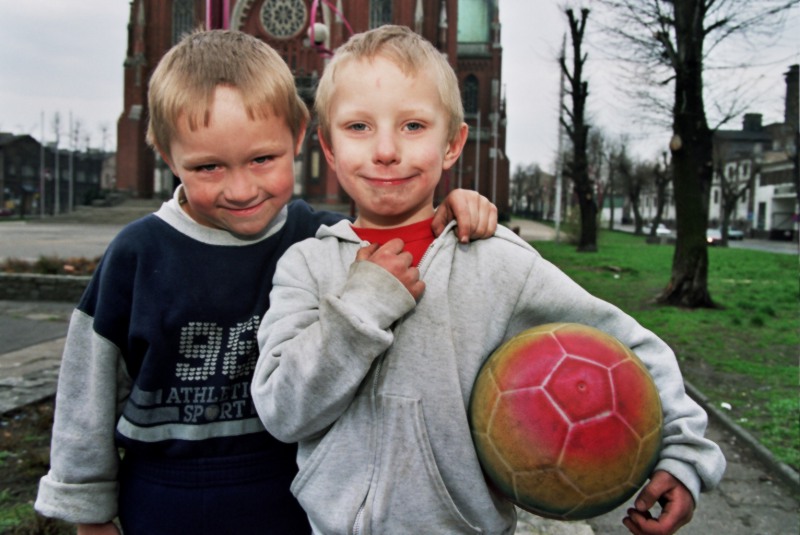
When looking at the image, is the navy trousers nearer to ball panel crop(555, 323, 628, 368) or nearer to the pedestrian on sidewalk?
the pedestrian on sidewalk

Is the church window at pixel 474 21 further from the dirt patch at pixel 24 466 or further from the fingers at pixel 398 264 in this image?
the fingers at pixel 398 264

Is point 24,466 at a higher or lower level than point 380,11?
lower

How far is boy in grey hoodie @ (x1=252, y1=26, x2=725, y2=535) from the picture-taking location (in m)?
1.47

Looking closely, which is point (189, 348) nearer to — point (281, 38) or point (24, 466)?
point (24, 466)

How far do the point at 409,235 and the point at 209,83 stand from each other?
671 mm

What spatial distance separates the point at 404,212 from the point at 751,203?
7343 cm

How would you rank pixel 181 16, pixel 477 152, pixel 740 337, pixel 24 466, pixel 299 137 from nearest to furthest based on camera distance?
pixel 299 137, pixel 24 466, pixel 740 337, pixel 181 16, pixel 477 152

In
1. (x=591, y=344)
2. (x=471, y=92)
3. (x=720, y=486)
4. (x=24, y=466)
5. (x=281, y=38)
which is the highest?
(x=281, y=38)

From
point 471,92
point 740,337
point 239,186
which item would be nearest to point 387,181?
point 239,186

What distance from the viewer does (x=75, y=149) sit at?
265 feet

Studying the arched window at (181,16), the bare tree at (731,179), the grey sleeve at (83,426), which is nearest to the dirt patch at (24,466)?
the grey sleeve at (83,426)

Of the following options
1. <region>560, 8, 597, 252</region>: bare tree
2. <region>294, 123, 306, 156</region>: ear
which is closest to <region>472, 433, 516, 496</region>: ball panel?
<region>294, 123, 306, 156</region>: ear

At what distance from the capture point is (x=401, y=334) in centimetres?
159

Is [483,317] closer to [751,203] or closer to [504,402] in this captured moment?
[504,402]
